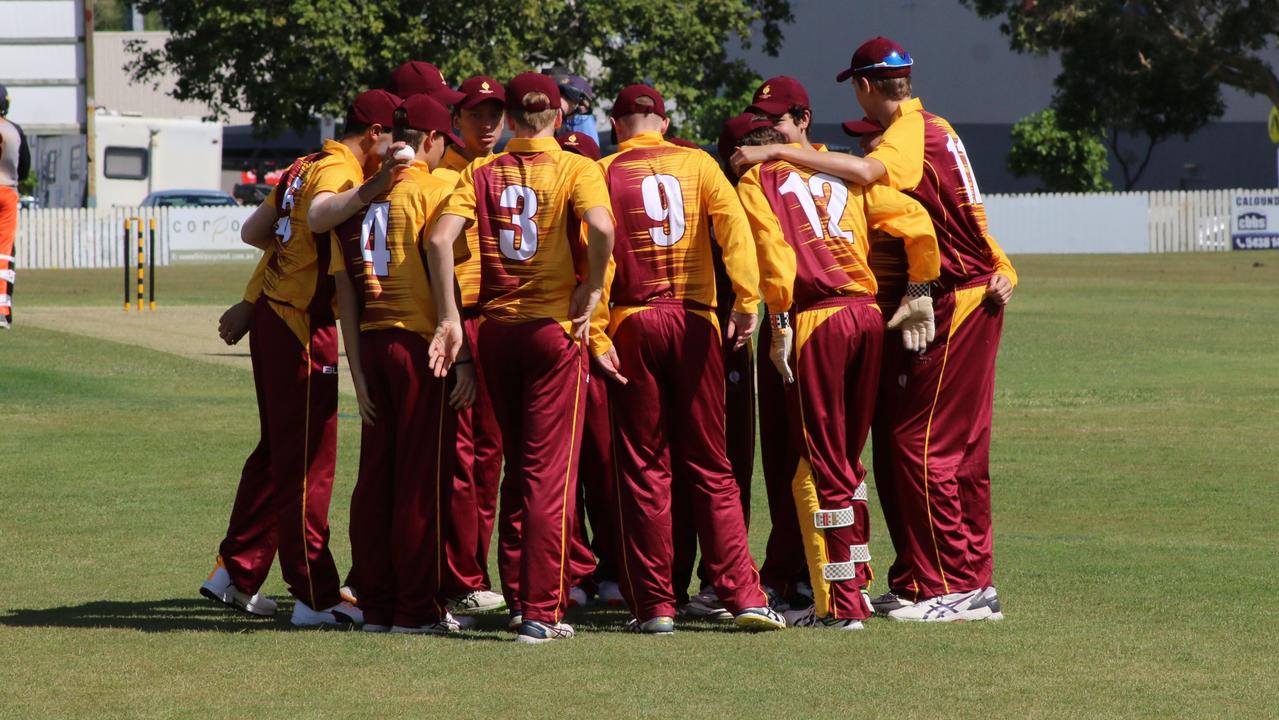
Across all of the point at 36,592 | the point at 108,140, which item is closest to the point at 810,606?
the point at 36,592

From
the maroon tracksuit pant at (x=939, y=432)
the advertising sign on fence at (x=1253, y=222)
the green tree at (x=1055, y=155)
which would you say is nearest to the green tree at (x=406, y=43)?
the advertising sign on fence at (x=1253, y=222)

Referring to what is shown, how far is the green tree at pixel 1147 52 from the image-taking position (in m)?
52.7

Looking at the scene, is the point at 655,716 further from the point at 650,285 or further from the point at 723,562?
the point at 650,285

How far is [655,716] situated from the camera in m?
5.65

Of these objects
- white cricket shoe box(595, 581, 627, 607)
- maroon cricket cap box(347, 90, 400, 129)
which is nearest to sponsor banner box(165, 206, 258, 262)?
white cricket shoe box(595, 581, 627, 607)

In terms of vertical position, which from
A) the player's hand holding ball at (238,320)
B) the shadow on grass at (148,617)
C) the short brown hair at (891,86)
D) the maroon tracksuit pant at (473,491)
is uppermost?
the short brown hair at (891,86)

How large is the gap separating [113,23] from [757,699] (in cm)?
13794

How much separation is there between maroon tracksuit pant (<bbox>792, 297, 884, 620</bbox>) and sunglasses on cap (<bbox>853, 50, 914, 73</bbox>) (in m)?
0.96

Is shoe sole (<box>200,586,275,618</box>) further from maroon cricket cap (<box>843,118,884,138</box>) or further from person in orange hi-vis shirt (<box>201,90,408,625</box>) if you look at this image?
maroon cricket cap (<box>843,118,884,138</box>)

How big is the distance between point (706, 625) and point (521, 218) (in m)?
1.88

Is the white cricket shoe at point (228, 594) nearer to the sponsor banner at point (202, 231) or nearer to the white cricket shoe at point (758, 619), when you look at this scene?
the white cricket shoe at point (758, 619)

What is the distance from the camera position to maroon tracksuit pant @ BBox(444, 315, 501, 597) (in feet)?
24.1

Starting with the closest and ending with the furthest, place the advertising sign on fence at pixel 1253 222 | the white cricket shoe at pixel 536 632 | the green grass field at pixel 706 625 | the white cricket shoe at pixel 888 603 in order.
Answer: the green grass field at pixel 706 625 → the white cricket shoe at pixel 536 632 → the white cricket shoe at pixel 888 603 → the advertising sign on fence at pixel 1253 222

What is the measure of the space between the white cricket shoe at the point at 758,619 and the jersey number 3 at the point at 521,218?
1677mm
